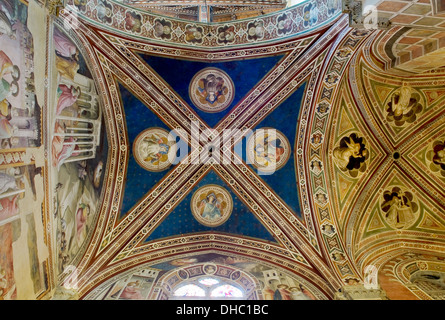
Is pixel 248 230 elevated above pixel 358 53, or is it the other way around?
pixel 358 53

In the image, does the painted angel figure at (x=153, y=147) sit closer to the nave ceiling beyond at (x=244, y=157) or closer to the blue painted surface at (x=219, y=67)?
the nave ceiling beyond at (x=244, y=157)

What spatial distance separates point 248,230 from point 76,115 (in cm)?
610

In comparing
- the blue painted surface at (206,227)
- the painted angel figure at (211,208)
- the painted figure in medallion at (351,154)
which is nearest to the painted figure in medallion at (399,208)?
the painted figure in medallion at (351,154)

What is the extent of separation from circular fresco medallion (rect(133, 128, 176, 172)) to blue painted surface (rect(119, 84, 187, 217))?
0.43ft

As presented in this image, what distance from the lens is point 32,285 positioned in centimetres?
689

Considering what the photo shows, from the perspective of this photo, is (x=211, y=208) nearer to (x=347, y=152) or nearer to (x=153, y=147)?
(x=153, y=147)

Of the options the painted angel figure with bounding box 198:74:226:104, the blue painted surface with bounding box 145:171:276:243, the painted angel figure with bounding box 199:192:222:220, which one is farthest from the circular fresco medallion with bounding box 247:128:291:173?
the painted angel figure with bounding box 199:192:222:220

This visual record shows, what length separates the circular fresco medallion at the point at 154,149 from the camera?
1077 cm

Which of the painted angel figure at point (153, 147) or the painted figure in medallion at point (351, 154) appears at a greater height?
the painted angel figure at point (153, 147)

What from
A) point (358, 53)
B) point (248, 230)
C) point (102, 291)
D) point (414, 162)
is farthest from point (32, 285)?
point (414, 162)

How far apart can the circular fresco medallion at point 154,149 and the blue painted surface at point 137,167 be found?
13cm

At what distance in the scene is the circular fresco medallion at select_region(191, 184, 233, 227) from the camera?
36.1 feet
